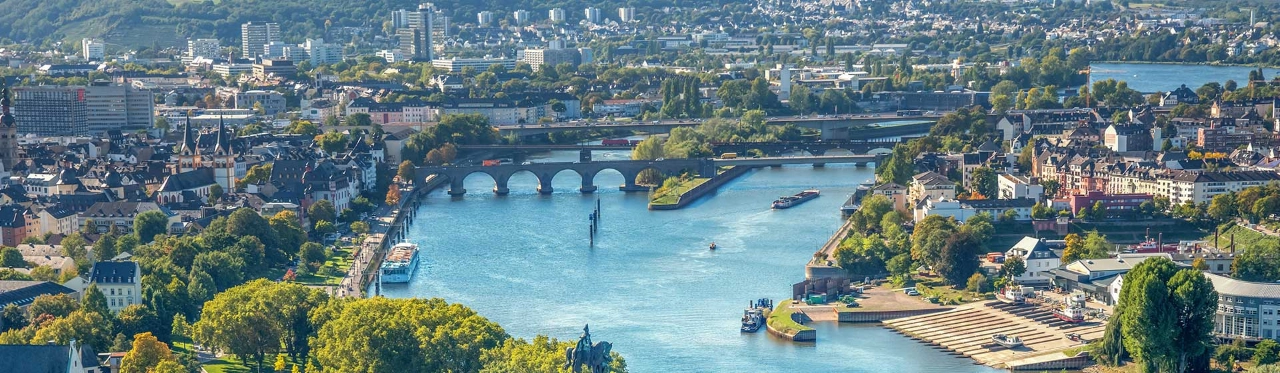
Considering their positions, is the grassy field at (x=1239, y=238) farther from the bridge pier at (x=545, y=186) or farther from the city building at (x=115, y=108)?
the city building at (x=115, y=108)

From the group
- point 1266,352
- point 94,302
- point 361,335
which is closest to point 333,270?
point 94,302

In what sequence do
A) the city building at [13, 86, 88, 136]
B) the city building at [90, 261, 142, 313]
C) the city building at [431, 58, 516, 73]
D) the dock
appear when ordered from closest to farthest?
the dock < the city building at [90, 261, 142, 313] < the city building at [13, 86, 88, 136] < the city building at [431, 58, 516, 73]

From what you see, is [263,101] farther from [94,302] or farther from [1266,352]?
[1266,352]

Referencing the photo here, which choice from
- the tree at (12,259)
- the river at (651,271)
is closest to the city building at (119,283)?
the tree at (12,259)

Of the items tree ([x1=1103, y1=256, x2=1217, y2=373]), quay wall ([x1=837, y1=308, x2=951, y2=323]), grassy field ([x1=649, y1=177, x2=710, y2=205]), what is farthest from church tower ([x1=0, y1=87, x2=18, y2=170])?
tree ([x1=1103, y1=256, x2=1217, y2=373])

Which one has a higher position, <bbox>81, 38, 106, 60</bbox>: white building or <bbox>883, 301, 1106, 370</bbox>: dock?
<bbox>81, 38, 106, 60</bbox>: white building

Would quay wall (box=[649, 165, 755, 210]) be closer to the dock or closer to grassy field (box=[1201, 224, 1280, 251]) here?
grassy field (box=[1201, 224, 1280, 251])
